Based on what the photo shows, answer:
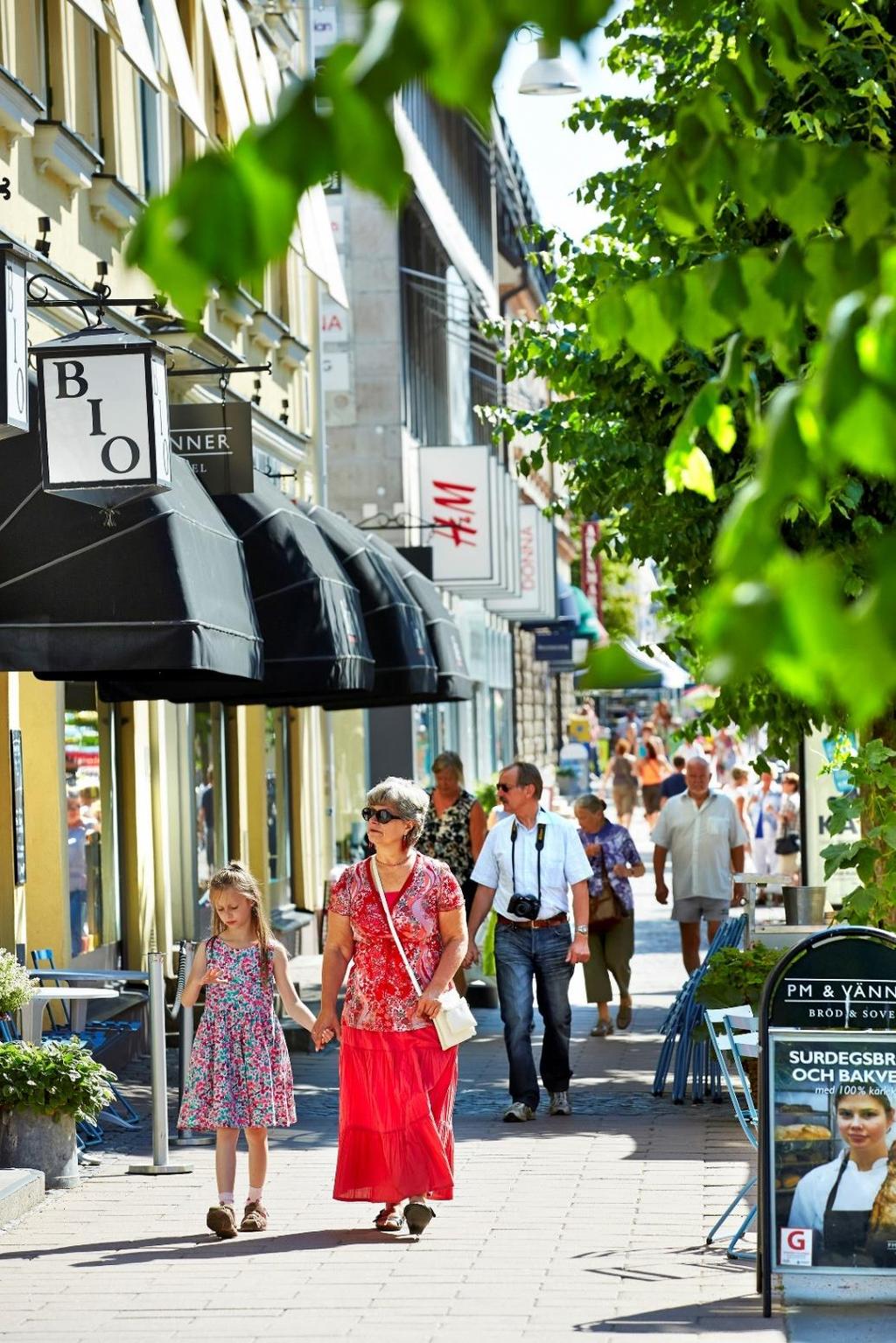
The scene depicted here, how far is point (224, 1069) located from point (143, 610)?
3.05m

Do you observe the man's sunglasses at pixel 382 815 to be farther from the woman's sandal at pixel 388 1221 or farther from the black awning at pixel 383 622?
the black awning at pixel 383 622

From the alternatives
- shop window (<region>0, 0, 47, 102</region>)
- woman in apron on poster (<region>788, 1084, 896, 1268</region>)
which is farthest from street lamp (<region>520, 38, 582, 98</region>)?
woman in apron on poster (<region>788, 1084, 896, 1268</region>)

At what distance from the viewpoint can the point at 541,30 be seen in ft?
7.90

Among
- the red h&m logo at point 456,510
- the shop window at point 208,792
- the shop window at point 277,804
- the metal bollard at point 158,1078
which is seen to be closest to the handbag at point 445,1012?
the metal bollard at point 158,1078

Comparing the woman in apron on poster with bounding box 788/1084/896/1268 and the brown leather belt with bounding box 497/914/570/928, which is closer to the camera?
the woman in apron on poster with bounding box 788/1084/896/1268

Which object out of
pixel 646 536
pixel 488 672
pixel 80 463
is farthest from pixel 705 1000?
pixel 488 672

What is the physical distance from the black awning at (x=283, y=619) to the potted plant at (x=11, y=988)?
4.73 meters

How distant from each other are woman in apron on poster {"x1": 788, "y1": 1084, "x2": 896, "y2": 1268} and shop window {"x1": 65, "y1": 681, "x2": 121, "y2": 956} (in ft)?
24.4

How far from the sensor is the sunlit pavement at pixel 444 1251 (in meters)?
7.14

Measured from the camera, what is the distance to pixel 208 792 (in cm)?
1852

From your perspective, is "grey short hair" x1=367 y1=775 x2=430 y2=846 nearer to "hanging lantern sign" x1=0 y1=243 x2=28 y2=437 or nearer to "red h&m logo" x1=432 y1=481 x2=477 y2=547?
"hanging lantern sign" x1=0 y1=243 x2=28 y2=437

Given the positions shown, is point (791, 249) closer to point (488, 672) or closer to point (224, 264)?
point (224, 264)

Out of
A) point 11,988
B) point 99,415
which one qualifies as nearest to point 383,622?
point 99,415

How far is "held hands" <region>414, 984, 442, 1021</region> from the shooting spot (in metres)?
8.59
